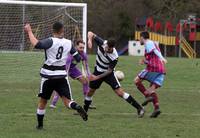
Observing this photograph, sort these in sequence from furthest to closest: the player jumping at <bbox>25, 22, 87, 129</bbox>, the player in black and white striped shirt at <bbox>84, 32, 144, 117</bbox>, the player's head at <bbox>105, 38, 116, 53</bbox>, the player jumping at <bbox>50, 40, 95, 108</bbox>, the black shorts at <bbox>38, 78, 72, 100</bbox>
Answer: the player jumping at <bbox>50, 40, 95, 108</bbox> < the player in black and white striped shirt at <bbox>84, 32, 144, 117</bbox> < the player's head at <bbox>105, 38, 116, 53</bbox> < the black shorts at <bbox>38, 78, 72, 100</bbox> < the player jumping at <bbox>25, 22, 87, 129</bbox>

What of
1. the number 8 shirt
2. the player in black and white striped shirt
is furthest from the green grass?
the number 8 shirt

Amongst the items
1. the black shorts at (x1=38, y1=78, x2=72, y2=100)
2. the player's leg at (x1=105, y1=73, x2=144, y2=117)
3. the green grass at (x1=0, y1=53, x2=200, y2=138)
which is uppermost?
the black shorts at (x1=38, y1=78, x2=72, y2=100)

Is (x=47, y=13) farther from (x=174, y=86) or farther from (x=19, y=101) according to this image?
(x=19, y=101)

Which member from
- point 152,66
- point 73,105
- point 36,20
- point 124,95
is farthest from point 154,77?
point 36,20

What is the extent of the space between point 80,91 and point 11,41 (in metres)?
4.34

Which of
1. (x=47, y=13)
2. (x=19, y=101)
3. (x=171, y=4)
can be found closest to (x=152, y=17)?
(x=171, y=4)

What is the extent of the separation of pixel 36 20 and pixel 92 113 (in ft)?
33.2

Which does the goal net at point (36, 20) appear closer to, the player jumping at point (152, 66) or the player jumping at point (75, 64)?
the player jumping at point (75, 64)

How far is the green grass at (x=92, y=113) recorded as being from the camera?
1012 cm

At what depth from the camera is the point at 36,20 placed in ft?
73.6

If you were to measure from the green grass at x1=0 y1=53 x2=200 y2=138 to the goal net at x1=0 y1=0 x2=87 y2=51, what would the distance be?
24.5 inches

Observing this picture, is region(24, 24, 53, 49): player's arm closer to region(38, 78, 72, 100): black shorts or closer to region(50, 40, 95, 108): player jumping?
region(38, 78, 72, 100): black shorts

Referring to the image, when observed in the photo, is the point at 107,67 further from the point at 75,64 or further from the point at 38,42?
the point at 38,42

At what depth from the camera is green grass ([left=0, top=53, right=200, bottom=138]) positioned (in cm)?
1012
